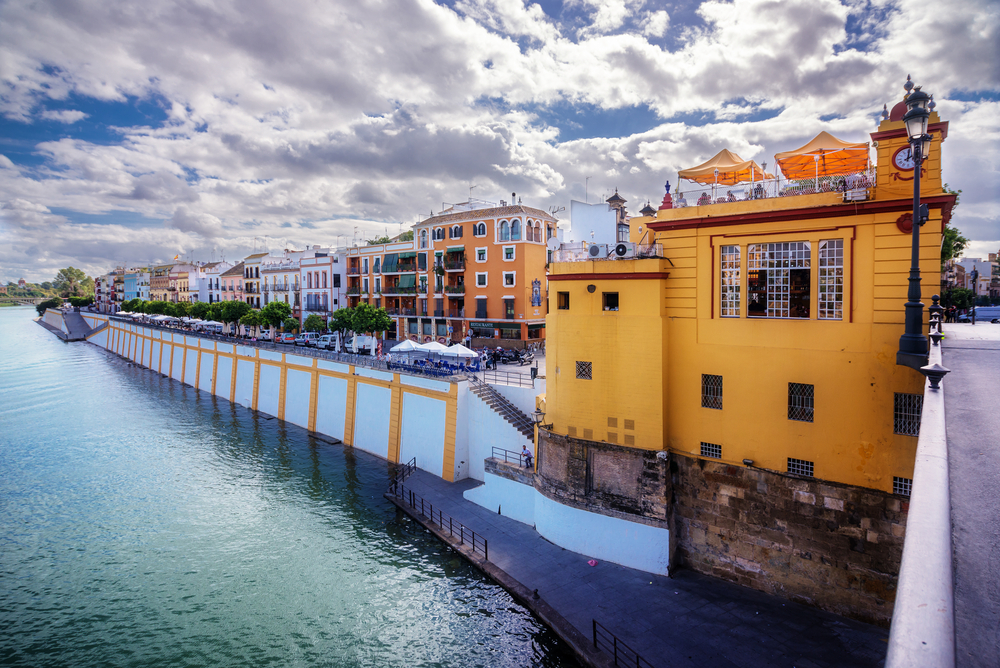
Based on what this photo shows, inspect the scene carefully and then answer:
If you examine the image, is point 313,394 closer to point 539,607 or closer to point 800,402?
point 539,607

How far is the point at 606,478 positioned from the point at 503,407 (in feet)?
25.6

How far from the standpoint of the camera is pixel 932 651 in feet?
6.95

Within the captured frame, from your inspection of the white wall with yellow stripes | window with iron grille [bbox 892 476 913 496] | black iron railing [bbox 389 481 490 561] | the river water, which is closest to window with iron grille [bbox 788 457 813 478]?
window with iron grille [bbox 892 476 913 496]

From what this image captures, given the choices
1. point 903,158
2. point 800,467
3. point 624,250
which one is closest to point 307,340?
point 624,250

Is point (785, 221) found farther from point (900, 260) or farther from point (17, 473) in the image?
point (17, 473)

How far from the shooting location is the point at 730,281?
16078 millimetres

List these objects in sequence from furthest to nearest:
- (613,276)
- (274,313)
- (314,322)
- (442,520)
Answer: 1. (274,313)
2. (314,322)
3. (442,520)
4. (613,276)

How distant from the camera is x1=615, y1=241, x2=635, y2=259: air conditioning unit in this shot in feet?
56.4

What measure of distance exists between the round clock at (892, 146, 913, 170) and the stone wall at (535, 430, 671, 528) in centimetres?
1074

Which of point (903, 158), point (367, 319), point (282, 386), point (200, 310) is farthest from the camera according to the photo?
point (200, 310)

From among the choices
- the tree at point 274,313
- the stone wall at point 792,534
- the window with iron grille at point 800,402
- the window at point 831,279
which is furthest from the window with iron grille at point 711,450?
the tree at point 274,313

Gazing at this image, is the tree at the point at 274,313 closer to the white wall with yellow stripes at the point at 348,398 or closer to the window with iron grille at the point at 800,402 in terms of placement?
the white wall with yellow stripes at the point at 348,398

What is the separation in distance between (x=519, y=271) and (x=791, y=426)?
29.4m

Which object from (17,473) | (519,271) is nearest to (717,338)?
(519,271)
